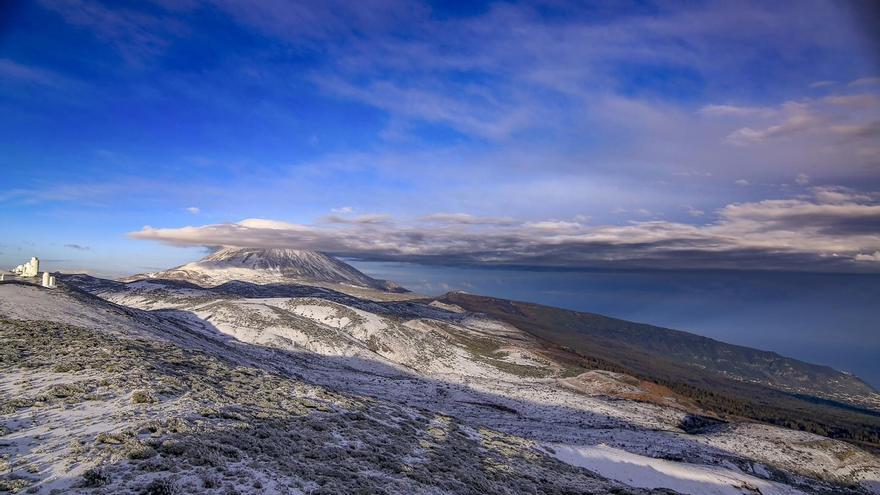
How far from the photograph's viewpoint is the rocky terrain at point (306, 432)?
1397 centimetres

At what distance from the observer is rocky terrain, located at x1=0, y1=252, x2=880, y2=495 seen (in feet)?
45.8

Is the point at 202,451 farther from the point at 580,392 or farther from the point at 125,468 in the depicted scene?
the point at 580,392

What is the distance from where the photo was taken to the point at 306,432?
20625 mm

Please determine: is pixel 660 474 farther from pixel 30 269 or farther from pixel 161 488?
pixel 30 269

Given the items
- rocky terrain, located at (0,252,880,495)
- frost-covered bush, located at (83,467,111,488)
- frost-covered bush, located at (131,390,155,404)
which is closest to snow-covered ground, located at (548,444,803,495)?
rocky terrain, located at (0,252,880,495)

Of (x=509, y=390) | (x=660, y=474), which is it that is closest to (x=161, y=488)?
(x=660, y=474)

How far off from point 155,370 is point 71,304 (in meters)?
28.1

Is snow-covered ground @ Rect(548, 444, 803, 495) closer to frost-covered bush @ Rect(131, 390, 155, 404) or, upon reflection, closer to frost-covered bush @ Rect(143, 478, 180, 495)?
frost-covered bush @ Rect(131, 390, 155, 404)

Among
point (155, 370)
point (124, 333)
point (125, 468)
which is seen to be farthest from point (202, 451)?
point (124, 333)

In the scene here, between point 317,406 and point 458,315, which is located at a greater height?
point 317,406

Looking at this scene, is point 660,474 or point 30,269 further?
point 30,269

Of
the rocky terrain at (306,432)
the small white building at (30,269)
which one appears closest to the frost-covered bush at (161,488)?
the rocky terrain at (306,432)

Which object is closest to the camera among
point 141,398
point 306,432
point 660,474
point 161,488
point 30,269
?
point 161,488

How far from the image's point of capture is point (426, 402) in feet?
175
